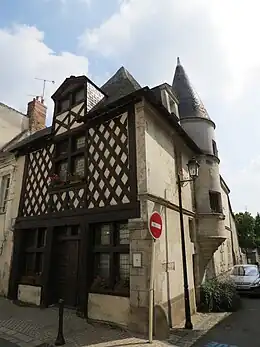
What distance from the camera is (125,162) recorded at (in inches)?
239

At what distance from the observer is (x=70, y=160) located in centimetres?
736

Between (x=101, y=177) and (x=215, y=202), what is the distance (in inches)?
184

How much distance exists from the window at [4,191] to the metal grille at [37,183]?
1365mm

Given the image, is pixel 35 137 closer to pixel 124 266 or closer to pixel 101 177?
pixel 101 177

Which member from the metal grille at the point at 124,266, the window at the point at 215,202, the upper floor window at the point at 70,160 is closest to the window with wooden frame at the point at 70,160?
the upper floor window at the point at 70,160

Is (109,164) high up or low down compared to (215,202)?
up

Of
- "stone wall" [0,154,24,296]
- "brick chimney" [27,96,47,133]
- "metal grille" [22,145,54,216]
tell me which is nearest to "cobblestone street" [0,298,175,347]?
"stone wall" [0,154,24,296]

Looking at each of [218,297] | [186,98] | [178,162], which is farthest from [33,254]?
[186,98]

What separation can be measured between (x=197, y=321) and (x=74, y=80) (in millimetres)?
7583

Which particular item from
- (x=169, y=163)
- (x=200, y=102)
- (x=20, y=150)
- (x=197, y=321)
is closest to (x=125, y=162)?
(x=169, y=163)

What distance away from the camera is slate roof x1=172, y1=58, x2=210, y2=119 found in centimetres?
956

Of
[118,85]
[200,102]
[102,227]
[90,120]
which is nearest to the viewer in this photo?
[102,227]

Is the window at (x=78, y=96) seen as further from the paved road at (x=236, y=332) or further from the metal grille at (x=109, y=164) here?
the paved road at (x=236, y=332)

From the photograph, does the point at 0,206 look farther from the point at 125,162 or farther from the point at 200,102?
the point at 200,102
